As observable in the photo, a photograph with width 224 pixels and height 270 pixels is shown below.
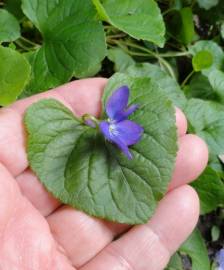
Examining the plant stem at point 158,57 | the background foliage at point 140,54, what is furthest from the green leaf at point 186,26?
the plant stem at point 158,57

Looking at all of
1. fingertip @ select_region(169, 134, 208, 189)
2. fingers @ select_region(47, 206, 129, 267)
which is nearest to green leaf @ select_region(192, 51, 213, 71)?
fingertip @ select_region(169, 134, 208, 189)

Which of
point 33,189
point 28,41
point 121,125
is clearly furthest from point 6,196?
point 28,41

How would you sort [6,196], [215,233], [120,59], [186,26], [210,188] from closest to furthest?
1. [6,196]
2. [210,188]
3. [120,59]
4. [186,26]
5. [215,233]

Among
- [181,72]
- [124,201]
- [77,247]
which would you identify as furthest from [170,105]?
[181,72]

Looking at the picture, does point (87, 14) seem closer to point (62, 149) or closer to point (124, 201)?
point (62, 149)

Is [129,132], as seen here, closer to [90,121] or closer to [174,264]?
[90,121]

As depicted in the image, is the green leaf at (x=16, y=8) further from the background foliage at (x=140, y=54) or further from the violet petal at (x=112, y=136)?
the violet petal at (x=112, y=136)
